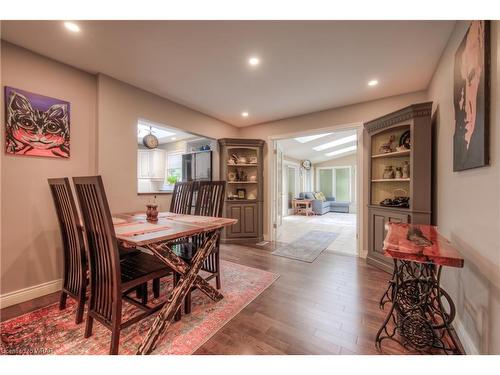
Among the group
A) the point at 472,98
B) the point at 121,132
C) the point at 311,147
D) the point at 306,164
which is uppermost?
the point at 311,147

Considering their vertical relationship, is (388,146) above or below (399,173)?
above

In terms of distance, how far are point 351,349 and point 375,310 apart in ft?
2.10

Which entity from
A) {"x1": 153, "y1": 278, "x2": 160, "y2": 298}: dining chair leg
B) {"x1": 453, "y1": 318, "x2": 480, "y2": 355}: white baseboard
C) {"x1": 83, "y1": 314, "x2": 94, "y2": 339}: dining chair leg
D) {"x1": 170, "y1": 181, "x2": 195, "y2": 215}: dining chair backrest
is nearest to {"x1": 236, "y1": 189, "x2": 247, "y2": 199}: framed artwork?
{"x1": 170, "y1": 181, "x2": 195, "y2": 215}: dining chair backrest

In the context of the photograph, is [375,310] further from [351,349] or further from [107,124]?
[107,124]

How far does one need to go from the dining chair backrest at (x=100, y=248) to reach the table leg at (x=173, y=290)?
25 centimetres

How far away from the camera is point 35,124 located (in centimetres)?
207

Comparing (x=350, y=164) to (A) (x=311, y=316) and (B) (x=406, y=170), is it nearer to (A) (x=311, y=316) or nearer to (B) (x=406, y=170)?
(B) (x=406, y=170)

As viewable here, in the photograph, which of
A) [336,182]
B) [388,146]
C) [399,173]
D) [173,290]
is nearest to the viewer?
[173,290]

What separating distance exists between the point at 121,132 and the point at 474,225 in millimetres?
3527

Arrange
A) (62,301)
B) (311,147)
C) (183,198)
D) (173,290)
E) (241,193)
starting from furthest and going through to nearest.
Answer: (311,147) < (241,193) < (183,198) < (62,301) < (173,290)

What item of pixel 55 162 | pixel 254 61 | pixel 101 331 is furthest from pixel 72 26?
pixel 101 331

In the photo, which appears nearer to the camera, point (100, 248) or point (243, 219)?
point (100, 248)

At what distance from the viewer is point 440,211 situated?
7.07 ft
